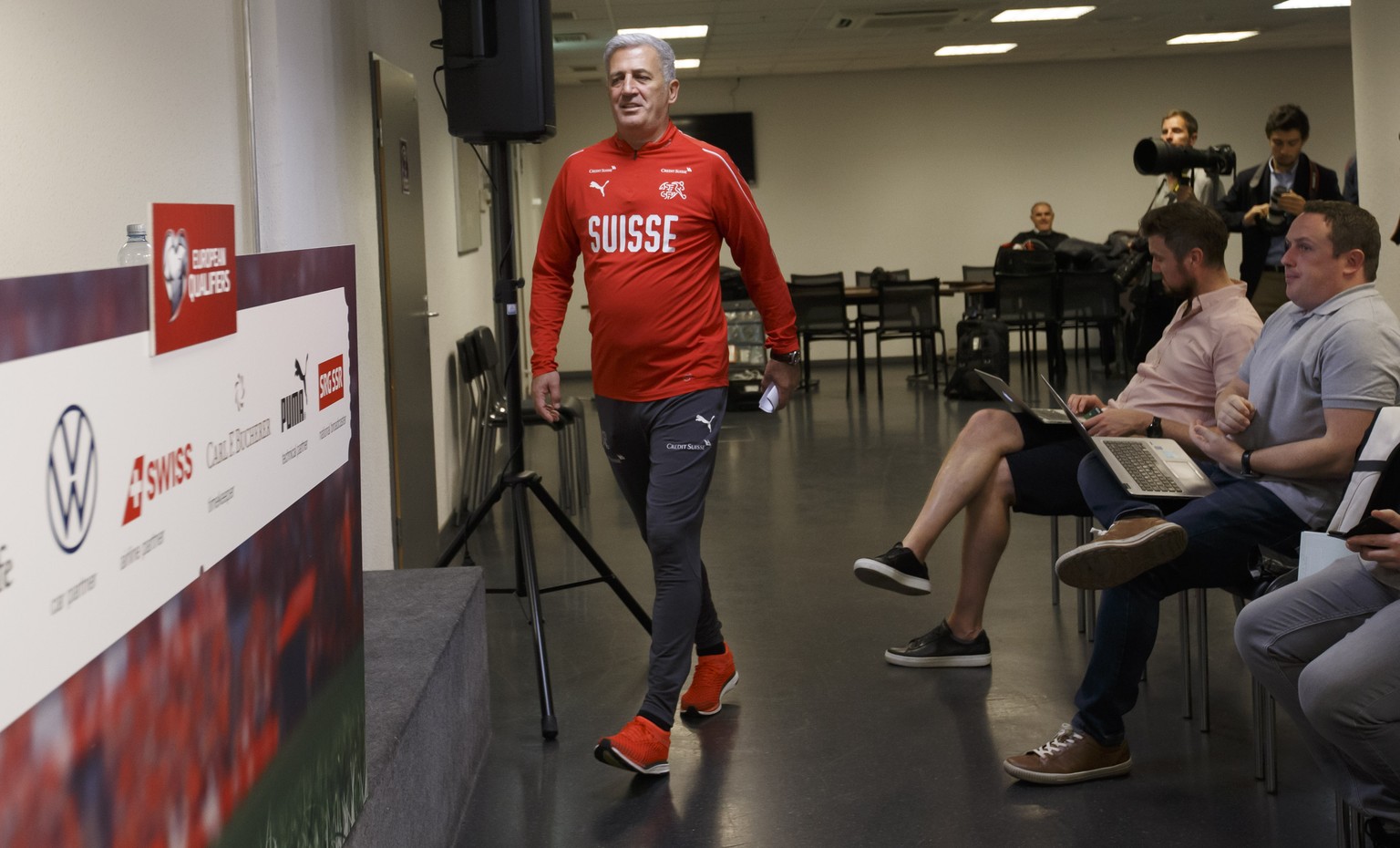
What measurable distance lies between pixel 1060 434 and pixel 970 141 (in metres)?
10.3

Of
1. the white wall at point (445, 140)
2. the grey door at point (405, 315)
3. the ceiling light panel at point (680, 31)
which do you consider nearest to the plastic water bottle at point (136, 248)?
the white wall at point (445, 140)

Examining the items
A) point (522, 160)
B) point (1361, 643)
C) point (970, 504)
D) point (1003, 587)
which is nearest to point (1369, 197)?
point (1003, 587)

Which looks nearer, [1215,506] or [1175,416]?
[1215,506]

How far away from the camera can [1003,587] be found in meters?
4.30

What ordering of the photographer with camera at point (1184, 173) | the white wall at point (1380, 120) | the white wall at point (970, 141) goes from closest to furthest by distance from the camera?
the photographer with camera at point (1184, 173) < the white wall at point (1380, 120) < the white wall at point (970, 141)

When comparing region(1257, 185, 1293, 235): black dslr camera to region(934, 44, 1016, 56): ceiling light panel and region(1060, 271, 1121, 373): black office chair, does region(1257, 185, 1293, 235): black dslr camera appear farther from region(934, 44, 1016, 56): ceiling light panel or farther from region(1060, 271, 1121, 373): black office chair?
region(934, 44, 1016, 56): ceiling light panel

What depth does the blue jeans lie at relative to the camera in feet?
8.75

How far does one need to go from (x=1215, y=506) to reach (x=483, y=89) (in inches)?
84.1

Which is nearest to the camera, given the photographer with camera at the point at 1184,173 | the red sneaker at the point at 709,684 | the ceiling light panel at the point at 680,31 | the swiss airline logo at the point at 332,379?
the swiss airline logo at the point at 332,379

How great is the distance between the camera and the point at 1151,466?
3012 mm

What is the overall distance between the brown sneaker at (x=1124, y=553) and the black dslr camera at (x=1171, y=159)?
7.91 ft

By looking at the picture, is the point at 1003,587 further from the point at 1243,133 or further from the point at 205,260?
the point at 1243,133

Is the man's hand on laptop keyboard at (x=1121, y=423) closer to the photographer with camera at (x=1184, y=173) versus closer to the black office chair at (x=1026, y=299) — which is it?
the photographer with camera at (x=1184, y=173)

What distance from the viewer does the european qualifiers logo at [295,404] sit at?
1490mm
